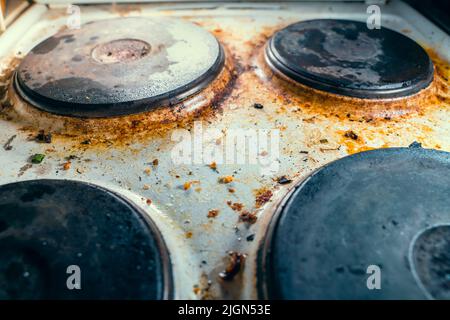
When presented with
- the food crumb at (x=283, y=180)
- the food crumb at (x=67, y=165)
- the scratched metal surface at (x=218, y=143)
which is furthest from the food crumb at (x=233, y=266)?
the food crumb at (x=67, y=165)

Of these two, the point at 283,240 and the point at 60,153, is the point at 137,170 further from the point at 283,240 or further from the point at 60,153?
the point at 283,240

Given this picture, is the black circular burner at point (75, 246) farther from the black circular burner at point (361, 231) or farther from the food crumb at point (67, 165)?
the black circular burner at point (361, 231)

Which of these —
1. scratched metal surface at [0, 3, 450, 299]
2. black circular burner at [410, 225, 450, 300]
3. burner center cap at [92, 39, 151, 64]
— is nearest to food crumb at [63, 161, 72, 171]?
scratched metal surface at [0, 3, 450, 299]

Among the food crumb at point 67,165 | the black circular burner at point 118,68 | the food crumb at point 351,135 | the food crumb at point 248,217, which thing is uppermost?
the black circular burner at point 118,68

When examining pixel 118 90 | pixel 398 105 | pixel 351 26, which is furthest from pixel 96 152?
pixel 351 26

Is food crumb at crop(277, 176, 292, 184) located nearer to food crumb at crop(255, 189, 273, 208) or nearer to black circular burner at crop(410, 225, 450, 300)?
food crumb at crop(255, 189, 273, 208)
